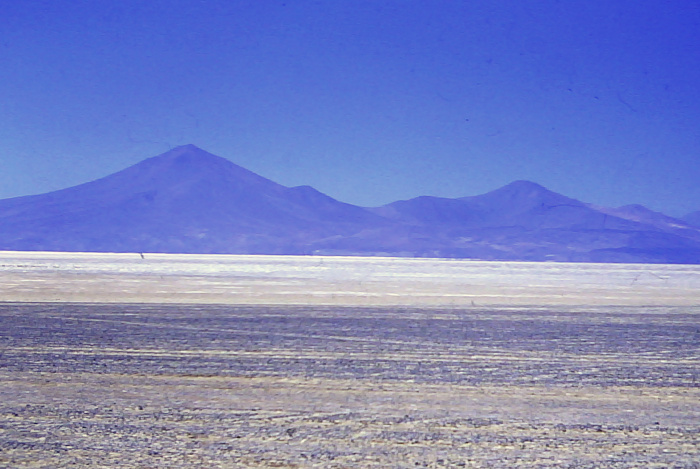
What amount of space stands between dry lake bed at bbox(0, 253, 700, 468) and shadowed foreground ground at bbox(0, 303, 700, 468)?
1.2 inches

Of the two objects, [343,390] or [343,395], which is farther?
[343,390]

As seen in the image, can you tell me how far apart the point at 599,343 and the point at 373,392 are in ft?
22.3

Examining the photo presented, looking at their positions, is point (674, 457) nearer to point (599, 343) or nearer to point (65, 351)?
point (599, 343)

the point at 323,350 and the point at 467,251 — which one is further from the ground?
the point at 467,251

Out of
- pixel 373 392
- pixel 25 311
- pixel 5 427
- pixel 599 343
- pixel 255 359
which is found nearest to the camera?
pixel 5 427

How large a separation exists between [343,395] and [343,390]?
0.31 meters

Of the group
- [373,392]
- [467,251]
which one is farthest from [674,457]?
[467,251]

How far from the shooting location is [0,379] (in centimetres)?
998

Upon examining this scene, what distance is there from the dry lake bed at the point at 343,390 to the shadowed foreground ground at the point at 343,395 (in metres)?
0.03

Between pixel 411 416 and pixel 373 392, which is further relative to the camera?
pixel 373 392

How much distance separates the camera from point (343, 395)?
30.2 feet

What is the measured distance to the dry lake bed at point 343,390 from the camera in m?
6.80

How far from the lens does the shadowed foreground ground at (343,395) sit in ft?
22.2

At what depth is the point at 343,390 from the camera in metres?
9.53
